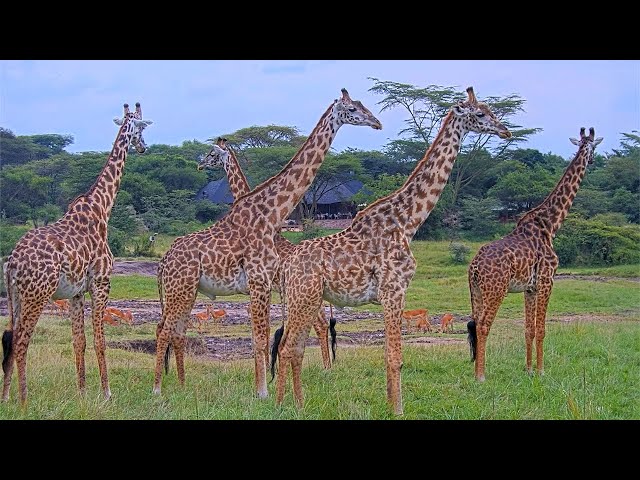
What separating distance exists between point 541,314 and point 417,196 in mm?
2527

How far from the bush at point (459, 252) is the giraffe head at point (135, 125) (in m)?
7.81

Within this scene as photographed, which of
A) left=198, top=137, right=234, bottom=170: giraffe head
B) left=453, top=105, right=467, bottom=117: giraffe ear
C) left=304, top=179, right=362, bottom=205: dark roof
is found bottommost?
left=304, top=179, right=362, bottom=205: dark roof

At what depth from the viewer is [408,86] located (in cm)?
1514

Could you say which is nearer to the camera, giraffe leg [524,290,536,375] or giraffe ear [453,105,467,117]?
giraffe ear [453,105,467,117]

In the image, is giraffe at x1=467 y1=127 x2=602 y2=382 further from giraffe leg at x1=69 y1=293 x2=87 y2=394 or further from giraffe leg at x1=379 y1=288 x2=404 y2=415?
giraffe leg at x1=69 y1=293 x2=87 y2=394

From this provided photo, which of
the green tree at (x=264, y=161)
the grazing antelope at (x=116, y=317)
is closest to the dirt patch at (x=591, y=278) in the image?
the green tree at (x=264, y=161)

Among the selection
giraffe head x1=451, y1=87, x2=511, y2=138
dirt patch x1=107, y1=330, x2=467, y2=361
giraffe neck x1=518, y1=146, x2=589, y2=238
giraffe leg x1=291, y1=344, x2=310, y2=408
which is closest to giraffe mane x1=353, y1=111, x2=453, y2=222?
giraffe head x1=451, y1=87, x2=511, y2=138

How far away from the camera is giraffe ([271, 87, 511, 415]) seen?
7.18 m

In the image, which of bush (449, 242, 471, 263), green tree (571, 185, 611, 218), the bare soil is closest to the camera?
the bare soil

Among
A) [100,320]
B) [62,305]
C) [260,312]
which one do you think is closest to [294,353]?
[260,312]
